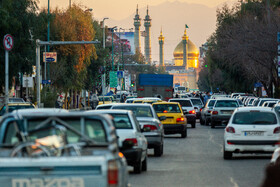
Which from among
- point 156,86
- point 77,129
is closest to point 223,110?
point 156,86

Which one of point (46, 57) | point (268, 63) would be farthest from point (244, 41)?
point (46, 57)

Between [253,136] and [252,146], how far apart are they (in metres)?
0.26

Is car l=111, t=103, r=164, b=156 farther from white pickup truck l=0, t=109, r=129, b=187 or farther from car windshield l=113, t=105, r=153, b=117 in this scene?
white pickup truck l=0, t=109, r=129, b=187

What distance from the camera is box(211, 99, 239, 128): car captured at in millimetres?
40781

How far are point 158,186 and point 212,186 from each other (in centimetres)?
98

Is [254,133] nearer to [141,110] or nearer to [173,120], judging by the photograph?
[141,110]

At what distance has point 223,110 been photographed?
4088 cm

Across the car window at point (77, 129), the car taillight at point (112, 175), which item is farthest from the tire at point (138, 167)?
the car taillight at point (112, 175)

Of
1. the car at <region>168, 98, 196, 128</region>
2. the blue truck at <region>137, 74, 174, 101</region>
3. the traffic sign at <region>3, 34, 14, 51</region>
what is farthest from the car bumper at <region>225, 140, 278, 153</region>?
the blue truck at <region>137, 74, 174, 101</region>

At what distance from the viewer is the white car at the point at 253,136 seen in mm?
20375

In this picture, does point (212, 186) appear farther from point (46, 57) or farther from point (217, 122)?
point (46, 57)

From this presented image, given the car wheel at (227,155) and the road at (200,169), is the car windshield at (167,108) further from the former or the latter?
the car wheel at (227,155)

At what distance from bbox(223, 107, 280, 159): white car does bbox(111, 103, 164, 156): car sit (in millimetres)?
1822

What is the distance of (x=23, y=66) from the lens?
135ft
